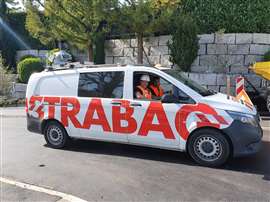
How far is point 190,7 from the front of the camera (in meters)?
14.2

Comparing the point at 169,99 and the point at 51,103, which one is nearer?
the point at 169,99

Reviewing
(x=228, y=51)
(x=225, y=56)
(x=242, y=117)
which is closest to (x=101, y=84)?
(x=242, y=117)

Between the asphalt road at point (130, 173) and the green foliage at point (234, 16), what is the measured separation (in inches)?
298

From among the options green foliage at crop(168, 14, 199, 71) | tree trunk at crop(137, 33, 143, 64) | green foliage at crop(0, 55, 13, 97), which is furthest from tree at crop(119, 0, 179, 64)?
green foliage at crop(0, 55, 13, 97)

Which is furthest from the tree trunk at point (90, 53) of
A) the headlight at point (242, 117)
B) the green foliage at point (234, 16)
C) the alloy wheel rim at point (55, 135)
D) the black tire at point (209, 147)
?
the headlight at point (242, 117)

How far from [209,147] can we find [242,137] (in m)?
0.54

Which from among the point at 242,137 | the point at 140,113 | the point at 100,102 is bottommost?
the point at 242,137

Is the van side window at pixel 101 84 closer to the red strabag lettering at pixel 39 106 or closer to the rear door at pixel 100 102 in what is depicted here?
the rear door at pixel 100 102

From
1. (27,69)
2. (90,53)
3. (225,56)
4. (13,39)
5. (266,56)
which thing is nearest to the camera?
(266,56)

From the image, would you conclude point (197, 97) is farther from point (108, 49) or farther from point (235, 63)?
point (108, 49)

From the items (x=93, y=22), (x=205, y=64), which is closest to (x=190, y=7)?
(x=205, y=64)

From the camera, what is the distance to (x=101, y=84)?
256 inches

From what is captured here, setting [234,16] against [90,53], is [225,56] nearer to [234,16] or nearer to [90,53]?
[234,16]

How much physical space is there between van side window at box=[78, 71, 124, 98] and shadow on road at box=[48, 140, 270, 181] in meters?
1.11
